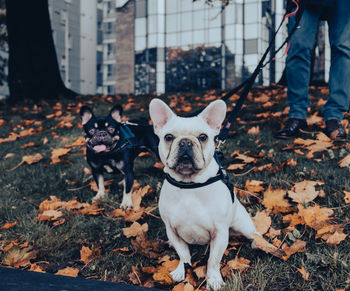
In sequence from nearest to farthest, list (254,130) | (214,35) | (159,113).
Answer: (159,113) < (254,130) < (214,35)

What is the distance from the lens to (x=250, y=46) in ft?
83.8

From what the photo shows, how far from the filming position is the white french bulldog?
73.2 inches

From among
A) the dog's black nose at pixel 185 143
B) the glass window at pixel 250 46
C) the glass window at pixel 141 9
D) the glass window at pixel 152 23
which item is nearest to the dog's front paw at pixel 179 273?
the dog's black nose at pixel 185 143

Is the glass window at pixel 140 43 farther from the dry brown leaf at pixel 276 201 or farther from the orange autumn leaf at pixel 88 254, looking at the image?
the orange autumn leaf at pixel 88 254

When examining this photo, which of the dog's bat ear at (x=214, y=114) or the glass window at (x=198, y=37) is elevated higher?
the glass window at (x=198, y=37)

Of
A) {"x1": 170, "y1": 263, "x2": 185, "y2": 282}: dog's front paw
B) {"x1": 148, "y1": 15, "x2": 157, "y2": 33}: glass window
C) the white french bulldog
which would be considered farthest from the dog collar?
{"x1": 148, "y1": 15, "x2": 157, "y2": 33}: glass window

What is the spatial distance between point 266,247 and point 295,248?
0.18m

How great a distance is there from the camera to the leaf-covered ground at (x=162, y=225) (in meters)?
2.06

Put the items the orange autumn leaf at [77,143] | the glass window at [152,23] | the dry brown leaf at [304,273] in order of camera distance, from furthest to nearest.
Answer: the glass window at [152,23] < the orange autumn leaf at [77,143] < the dry brown leaf at [304,273]

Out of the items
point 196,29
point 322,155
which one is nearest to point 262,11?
point 196,29

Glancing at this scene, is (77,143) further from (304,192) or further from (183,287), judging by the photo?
(183,287)

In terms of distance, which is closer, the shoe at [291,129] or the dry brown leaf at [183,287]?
the dry brown leaf at [183,287]

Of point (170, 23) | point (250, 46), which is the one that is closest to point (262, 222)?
point (250, 46)

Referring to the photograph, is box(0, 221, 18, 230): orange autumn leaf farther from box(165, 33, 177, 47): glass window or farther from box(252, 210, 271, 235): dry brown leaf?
box(165, 33, 177, 47): glass window
